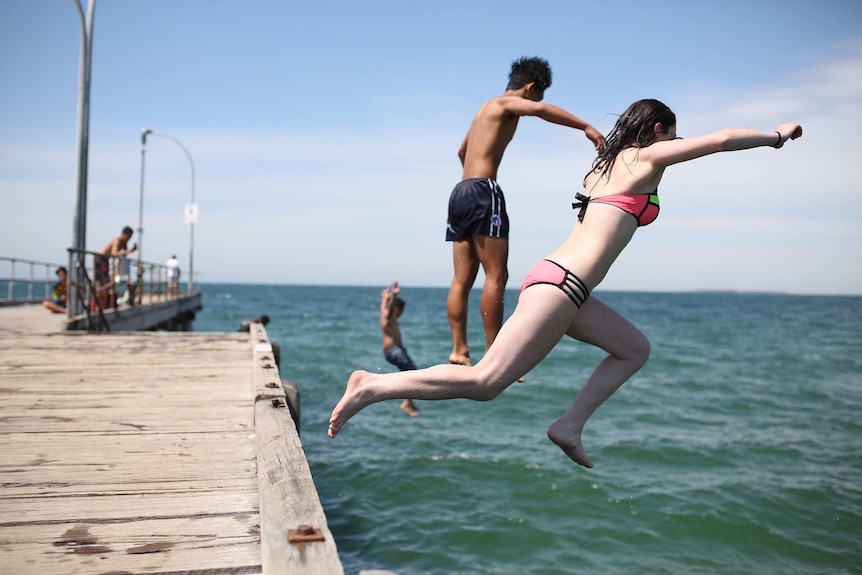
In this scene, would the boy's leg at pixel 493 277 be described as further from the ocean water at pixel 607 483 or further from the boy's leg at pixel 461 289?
the ocean water at pixel 607 483

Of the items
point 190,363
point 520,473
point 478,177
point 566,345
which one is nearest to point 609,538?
point 520,473

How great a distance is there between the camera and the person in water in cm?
312

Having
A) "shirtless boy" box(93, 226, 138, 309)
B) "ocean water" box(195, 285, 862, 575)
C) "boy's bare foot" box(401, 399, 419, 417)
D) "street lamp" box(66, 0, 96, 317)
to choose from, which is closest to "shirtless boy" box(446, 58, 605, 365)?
"ocean water" box(195, 285, 862, 575)

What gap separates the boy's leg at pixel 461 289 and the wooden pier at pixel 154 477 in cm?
131

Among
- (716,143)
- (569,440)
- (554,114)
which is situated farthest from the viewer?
(554,114)

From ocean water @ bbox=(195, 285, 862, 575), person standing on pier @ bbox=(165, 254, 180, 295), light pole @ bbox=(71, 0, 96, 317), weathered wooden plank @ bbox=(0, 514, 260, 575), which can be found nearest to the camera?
weathered wooden plank @ bbox=(0, 514, 260, 575)

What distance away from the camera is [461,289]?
4.75m

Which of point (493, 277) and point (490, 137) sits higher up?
point (490, 137)

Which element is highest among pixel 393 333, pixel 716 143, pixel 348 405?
pixel 716 143

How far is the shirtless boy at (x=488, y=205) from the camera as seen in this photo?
14.8 ft

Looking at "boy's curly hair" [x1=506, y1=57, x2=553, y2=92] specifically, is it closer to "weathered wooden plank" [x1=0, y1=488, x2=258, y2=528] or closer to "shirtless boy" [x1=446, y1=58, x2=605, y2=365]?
"shirtless boy" [x1=446, y1=58, x2=605, y2=365]

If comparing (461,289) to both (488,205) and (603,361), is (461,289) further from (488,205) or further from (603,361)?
(603,361)

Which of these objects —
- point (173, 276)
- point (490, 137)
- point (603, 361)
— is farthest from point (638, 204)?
point (173, 276)

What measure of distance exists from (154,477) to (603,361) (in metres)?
2.59
